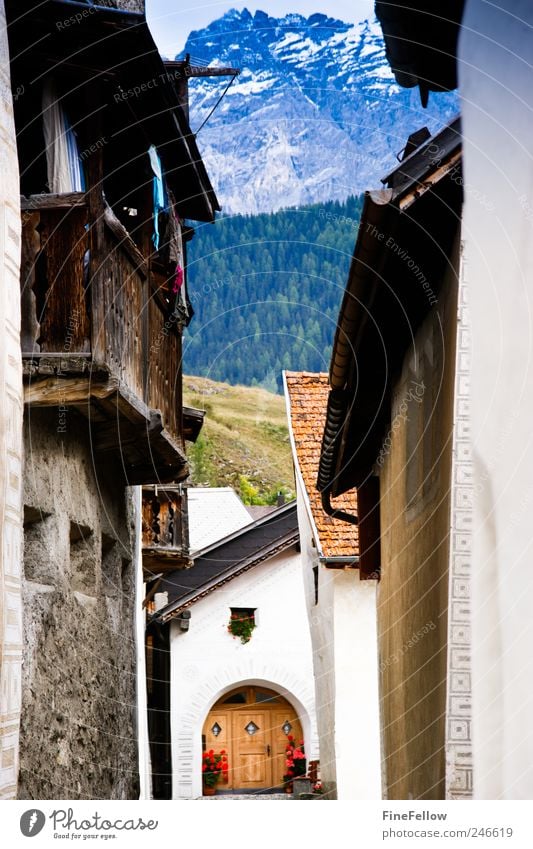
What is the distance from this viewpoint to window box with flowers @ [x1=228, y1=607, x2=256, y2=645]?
14695mm

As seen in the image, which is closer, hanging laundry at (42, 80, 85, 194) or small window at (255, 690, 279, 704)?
hanging laundry at (42, 80, 85, 194)

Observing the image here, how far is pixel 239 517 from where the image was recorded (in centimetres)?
1662

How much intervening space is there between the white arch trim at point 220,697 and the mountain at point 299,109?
8239mm

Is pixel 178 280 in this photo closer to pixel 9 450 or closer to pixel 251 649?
pixel 9 450

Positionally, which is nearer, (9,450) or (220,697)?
(9,450)

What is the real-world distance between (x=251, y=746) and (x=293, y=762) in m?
0.79

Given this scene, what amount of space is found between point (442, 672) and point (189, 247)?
18.9ft

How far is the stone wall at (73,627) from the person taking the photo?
16.3 ft

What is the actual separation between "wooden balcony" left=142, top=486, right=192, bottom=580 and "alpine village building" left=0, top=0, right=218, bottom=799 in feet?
9.70

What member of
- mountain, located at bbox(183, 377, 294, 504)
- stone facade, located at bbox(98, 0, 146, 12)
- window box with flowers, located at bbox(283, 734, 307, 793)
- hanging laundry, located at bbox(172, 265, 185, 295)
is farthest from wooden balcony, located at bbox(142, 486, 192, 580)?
window box with flowers, located at bbox(283, 734, 307, 793)

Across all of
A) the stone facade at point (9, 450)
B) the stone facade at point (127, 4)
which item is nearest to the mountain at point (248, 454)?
the stone facade at point (127, 4)

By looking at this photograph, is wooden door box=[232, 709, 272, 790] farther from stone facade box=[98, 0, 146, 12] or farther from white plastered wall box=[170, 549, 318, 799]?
stone facade box=[98, 0, 146, 12]

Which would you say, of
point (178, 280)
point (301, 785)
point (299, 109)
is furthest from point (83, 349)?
point (301, 785)

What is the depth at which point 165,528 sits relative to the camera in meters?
10.3
